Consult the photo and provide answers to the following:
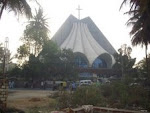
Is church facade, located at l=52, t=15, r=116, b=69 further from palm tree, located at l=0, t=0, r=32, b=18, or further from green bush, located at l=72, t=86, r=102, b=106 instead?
green bush, located at l=72, t=86, r=102, b=106

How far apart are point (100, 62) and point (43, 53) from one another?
90.9 ft

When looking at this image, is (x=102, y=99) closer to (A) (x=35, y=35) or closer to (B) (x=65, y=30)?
(A) (x=35, y=35)

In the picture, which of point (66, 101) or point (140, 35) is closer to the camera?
point (66, 101)

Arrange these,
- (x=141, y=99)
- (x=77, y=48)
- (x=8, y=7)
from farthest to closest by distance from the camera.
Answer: (x=77, y=48) < (x=8, y=7) < (x=141, y=99)

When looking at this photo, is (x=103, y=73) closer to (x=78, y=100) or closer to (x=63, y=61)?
(x=63, y=61)

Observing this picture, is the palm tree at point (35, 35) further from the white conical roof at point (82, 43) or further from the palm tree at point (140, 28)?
the palm tree at point (140, 28)

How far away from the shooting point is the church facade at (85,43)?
2623 inches

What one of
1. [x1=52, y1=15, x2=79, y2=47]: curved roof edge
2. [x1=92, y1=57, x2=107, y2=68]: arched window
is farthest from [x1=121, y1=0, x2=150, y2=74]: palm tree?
[x1=52, y1=15, x2=79, y2=47]: curved roof edge

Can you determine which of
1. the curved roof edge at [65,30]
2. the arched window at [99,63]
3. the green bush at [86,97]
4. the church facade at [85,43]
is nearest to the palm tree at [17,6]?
the green bush at [86,97]

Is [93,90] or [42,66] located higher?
[42,66]

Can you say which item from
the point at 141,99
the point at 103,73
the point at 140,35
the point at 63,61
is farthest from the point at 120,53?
the point at 141,99

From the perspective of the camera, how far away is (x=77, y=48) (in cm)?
6744

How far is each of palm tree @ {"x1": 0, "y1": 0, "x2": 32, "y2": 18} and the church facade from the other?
43081mm

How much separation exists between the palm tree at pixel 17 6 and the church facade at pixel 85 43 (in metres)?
43.1
